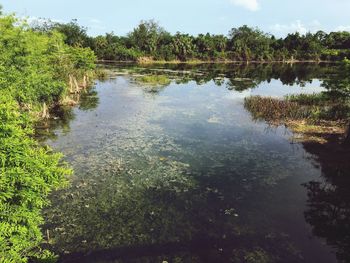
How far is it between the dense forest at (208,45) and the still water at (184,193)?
272 ft

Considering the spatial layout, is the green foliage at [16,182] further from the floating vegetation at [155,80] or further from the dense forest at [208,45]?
the dense forest at [208,45]

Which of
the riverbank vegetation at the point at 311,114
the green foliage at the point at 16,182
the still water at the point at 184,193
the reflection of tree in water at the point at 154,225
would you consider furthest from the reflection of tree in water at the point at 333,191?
the green foliage at the point at 16,182

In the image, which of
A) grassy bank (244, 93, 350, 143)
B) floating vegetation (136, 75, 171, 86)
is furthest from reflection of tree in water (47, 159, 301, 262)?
floating vegetation (136, 75, 171, 86)

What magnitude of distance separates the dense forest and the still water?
82.9 meters

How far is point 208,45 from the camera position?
12350 centimetres

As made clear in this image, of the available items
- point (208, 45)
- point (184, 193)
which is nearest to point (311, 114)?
point (184, 193)

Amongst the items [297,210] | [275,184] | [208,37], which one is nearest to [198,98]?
[275,184]

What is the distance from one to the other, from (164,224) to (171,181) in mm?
4937

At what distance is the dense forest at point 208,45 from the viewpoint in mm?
115312

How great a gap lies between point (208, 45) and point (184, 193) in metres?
111

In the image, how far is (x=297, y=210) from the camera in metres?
18.0

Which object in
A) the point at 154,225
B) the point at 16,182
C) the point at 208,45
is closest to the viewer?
the point at 16,182

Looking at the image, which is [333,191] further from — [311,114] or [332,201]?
[311,114]

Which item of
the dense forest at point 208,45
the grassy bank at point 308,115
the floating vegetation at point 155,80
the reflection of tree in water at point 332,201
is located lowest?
the reflection of tree in water at point 332,201
